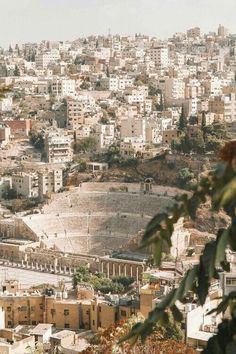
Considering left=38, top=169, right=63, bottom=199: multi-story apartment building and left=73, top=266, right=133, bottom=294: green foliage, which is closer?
left=73, top=266, right=133, bottom=294: green foliage

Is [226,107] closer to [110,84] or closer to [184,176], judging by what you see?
[184,176]

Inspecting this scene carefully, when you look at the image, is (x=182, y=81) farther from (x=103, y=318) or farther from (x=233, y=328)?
(x=233, y=328)

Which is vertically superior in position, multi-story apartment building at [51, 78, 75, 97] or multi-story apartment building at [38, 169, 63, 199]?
multi-story apartment building at [51, 78, 75, 97]

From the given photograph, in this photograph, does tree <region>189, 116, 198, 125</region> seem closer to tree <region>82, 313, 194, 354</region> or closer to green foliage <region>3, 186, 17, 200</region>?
green foliage <region>3, 186, 17, 200</region>

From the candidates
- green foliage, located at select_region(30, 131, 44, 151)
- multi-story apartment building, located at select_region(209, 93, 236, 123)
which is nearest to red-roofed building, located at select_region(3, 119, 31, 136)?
green foliage, located at select_region(30, 131, 44, 151)

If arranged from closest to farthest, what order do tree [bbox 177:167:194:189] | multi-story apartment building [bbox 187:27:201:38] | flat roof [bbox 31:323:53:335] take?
flat roof [bbox 31:323:53:335] < tree [bbox 177:167:194:189] < multi-story apartment building [bbox 187:27:201:38]

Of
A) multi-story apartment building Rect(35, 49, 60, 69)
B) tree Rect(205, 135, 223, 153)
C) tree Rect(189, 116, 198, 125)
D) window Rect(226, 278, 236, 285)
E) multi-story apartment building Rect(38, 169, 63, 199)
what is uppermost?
multi-story apartment building Rect(35, 49, 60, 69)
